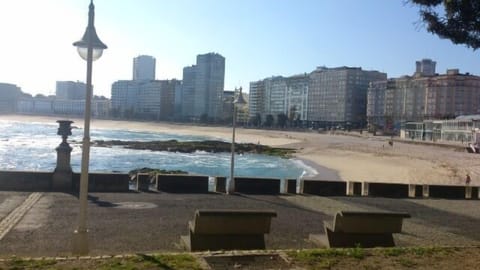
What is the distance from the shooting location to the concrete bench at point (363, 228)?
328 inches

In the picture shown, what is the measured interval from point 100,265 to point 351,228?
3967 mm

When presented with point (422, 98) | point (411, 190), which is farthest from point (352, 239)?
point (422, 98)

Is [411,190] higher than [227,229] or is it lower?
lower

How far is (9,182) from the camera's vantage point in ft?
49.0

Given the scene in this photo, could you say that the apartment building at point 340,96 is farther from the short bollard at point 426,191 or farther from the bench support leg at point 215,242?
the bench support leg at point 215,242

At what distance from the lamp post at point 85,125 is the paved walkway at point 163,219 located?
13.2 inches

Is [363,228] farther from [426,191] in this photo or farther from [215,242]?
[426,191]

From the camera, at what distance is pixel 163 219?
11.1 meters

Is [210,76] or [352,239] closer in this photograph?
[352,239]

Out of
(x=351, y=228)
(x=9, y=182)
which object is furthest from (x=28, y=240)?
(x=9, y=182)

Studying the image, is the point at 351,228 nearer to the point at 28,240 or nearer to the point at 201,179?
the point at 28,240

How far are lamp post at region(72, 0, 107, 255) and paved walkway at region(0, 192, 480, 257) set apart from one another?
1.10 feet

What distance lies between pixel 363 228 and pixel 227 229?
2183 mm

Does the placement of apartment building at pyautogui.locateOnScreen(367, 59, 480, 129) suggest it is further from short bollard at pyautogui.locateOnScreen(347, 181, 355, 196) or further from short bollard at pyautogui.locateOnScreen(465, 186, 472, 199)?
short bollard at pyautogui.locateOnScreen(347, 181, 355, 196)
